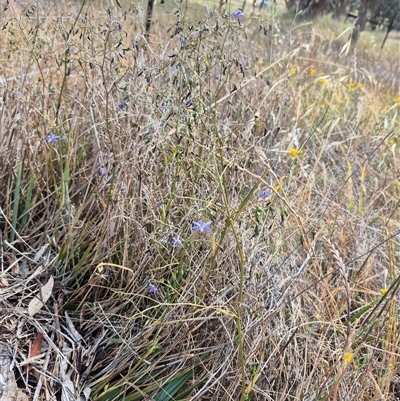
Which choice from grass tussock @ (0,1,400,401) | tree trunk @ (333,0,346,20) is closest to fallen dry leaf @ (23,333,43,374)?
grass tussock @ (0,1,400,401)

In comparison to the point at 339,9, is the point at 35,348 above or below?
below

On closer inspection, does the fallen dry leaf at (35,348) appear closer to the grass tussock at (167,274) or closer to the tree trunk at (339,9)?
the grass tussock at (167,274)

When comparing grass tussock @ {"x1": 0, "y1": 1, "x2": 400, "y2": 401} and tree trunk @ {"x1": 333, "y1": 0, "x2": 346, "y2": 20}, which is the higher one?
tree trunk @ {"x1": 333, "y1": 0, "x2": 346, "y2": 20}

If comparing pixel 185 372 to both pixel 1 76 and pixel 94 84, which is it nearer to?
pixel 94 84

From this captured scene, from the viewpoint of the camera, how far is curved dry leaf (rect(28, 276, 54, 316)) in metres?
1.17

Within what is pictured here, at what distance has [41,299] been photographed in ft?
3.82

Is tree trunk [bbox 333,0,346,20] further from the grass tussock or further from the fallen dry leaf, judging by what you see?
the fallen dry leaf

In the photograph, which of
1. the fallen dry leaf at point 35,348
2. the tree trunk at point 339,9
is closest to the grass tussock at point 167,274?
the fallen dry leaf at point 35,348

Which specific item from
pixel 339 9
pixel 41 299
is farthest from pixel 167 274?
pixel 339 9

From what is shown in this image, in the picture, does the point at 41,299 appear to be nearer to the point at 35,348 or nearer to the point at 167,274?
the point at 35,348

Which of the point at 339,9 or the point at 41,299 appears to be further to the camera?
the point at 339,9

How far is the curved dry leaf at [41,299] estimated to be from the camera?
3.84 ft

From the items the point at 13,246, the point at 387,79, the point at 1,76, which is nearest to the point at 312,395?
the point at 13,246

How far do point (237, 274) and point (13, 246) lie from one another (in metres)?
0.64
